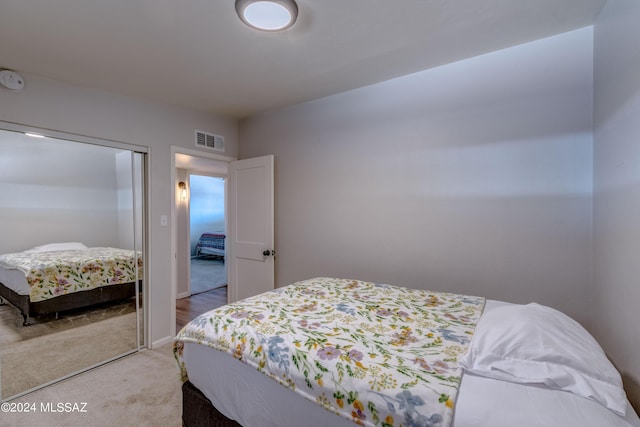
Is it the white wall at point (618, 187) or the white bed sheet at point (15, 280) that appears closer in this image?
the white wall at point (618, 187)

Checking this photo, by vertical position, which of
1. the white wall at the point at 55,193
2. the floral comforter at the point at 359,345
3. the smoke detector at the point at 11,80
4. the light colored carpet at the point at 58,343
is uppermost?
the smoke detector at the point at 11,80

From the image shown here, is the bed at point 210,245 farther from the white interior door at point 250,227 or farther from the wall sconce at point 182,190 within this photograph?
the white interior door at point 250,227

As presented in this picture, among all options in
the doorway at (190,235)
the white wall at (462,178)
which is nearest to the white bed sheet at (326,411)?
the white wall at (462,178)

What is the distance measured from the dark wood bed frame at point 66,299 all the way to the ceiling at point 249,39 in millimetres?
1669

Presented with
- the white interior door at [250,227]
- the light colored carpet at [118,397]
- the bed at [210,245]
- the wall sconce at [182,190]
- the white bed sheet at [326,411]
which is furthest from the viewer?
the bed at [210,245]

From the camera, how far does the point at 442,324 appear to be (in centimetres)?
145

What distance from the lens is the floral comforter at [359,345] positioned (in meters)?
0.93

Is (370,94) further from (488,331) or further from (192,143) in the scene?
(488,331)

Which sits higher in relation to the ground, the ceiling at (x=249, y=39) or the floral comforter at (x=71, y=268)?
the ceiling at (x=249, y=39)

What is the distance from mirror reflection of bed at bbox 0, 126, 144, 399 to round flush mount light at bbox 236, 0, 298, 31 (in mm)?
1901

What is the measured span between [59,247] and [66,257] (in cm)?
12

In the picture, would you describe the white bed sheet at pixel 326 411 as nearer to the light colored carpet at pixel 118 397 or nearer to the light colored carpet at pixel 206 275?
the light colored carpet at pixel 118 397

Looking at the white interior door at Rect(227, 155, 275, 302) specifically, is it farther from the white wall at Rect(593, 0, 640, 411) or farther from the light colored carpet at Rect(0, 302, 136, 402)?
the white wall at Rect(593, 0, 640, 411)

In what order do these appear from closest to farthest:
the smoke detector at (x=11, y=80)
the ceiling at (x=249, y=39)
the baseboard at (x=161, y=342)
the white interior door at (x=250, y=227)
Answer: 1. the ceiling at (x=249, y=39)
2. the smoke detector at (x=11, y=80)
3. the baseboard at (x=161, y=342)
4. the white interior door at (x=250, y=227)
